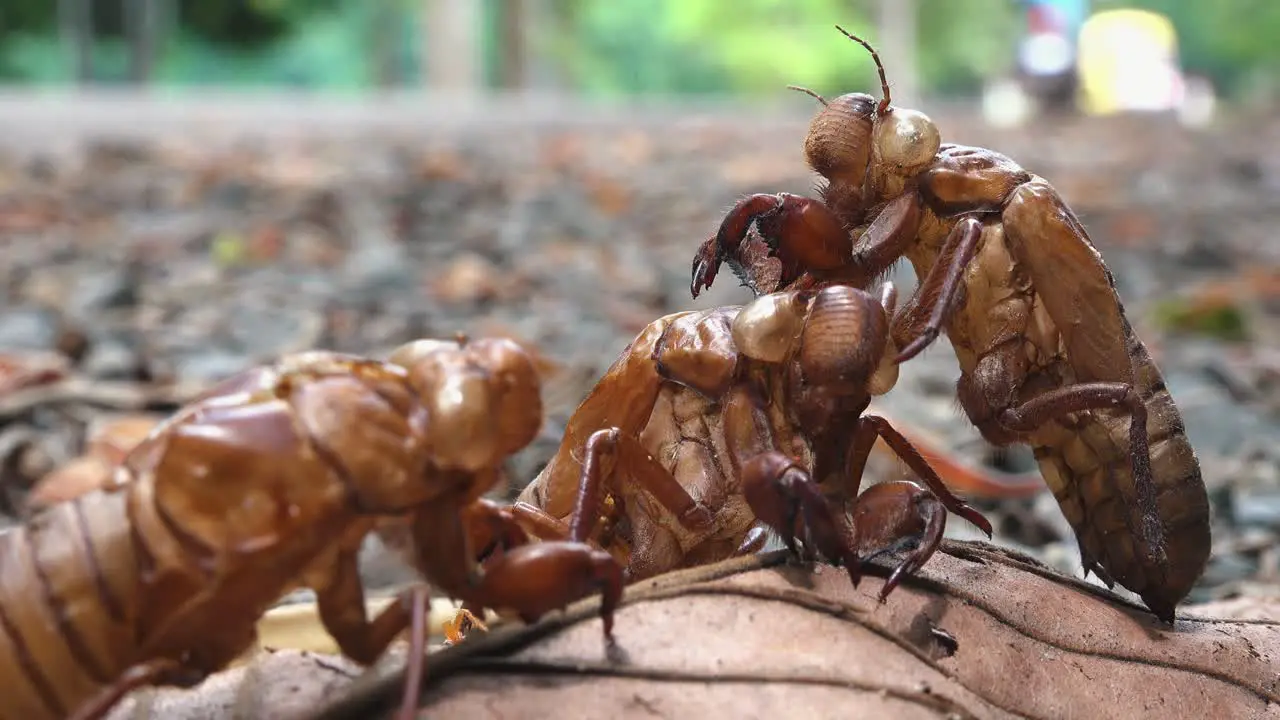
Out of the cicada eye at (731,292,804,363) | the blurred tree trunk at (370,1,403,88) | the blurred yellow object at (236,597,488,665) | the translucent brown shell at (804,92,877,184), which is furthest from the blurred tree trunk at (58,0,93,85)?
the cicada eye at (731,292,804,363)

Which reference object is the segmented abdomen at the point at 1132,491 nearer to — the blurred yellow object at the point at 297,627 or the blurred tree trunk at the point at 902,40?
the blurred yellow object at the point at 297,627

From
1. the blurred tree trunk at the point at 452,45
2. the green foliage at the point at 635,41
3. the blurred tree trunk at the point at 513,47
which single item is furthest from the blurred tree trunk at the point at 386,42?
the blurred tree trunk at the point at 513,47

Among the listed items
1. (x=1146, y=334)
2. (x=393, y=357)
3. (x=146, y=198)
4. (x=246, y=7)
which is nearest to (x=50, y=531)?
(x=393, y=357)

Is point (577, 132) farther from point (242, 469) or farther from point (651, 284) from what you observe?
point (242, 469)

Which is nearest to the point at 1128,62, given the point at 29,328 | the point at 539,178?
the point at 539,178

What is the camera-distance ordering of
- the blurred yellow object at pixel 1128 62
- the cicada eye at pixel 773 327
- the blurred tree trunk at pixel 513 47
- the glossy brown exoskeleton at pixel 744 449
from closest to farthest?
the glossy brown exoskeleton at pixel 744 449, the cicada eye at pixel 773 327, the blurred tree trunk at pixel 513 47, the blurred yellow object at pixel 1128 62

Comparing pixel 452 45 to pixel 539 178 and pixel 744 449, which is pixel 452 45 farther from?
pixel 744 449

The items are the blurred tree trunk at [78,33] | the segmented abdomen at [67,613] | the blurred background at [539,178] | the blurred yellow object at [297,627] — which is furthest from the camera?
the blurred tree trunk at [78,33]
